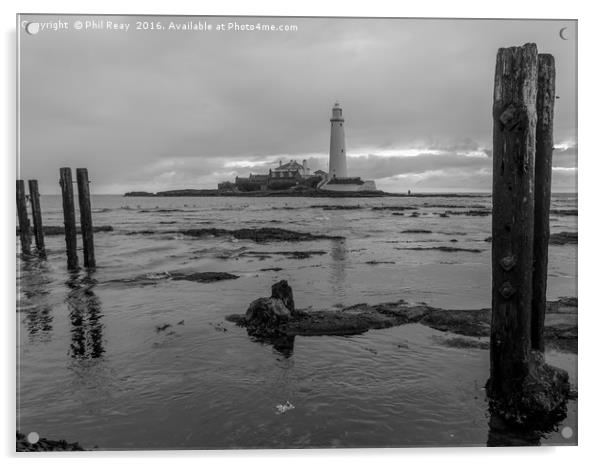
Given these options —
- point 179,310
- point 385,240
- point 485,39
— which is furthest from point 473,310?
point 385,240

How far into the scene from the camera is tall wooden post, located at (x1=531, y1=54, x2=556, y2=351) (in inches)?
205

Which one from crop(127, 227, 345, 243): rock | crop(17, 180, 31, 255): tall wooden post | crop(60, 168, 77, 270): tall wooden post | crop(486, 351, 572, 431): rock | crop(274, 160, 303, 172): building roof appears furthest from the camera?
crop(274, 160, 303, 172): building roof

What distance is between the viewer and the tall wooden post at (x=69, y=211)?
13844 millimetres

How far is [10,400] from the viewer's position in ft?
19.4

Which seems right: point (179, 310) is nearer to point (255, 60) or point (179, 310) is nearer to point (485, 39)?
point (255, 60)

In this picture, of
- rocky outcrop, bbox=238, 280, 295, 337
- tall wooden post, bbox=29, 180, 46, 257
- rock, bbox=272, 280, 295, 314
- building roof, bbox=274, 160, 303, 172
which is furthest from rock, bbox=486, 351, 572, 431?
building roof, bbox=274, 160, 303, 172

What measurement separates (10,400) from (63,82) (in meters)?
4.37

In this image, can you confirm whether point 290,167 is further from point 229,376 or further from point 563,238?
point 229,376

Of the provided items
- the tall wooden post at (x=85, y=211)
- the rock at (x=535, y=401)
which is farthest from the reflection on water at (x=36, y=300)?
the rock at (x=535, y=401)

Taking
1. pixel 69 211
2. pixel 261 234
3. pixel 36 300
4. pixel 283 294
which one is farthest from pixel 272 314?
pixel 261 234

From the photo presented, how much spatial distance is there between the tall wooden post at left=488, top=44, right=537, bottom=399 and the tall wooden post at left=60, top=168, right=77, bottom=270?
1177 centimetres

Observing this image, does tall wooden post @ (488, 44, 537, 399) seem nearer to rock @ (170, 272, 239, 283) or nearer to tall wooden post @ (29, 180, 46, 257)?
rock @ (170, 272, 239, 283)

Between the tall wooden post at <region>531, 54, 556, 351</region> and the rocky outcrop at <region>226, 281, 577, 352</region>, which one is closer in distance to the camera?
the tall wooden post at <region>531, 54, 556, 351</region>

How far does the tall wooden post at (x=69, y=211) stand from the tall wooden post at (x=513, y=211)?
11772 mm
